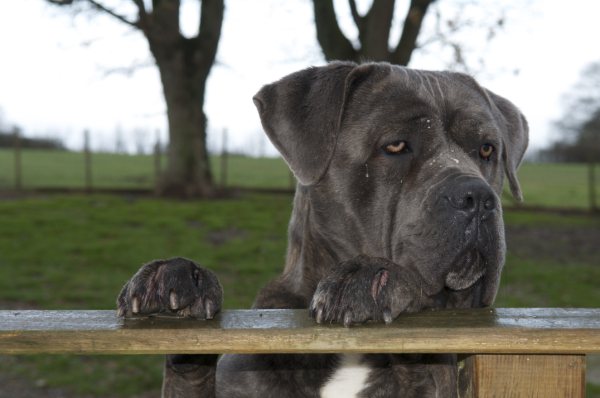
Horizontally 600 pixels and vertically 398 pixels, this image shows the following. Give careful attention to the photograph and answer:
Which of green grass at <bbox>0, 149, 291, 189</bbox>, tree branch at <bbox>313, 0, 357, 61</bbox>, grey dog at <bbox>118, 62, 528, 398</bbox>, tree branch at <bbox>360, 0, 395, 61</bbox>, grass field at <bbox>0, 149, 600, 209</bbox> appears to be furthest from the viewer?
green grass at <bbox>0, 149, 291, 189</bbox>

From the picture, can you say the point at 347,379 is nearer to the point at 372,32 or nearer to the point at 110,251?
the point at 110,251

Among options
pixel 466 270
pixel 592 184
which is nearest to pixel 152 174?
pixel 592 184

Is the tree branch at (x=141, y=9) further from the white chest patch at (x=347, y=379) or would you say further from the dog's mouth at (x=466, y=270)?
the dog's mouth at (x=466, y=270)

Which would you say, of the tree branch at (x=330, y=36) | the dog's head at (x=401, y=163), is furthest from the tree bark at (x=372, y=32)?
the dog's head at (x=401, y=163)

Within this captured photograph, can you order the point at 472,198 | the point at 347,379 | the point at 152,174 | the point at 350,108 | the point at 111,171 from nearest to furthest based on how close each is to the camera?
the point at 472,198 → the point at 347,379 → the point at 350,108 → the point at 152,174 → the point at 111,171

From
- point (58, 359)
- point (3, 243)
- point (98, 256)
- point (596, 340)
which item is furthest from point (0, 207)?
point (596, 340)

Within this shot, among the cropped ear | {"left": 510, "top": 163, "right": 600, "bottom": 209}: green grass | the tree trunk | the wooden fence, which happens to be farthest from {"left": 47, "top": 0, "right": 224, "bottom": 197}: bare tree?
the wooden fence

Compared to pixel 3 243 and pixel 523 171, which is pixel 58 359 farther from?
pixel 523 171

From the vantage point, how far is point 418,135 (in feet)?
9.14

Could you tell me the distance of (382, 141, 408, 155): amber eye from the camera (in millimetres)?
2770

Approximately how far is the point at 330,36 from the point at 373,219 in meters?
9.66

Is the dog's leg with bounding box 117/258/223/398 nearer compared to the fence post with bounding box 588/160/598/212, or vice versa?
the dog's leg with bounding box 117/258/223/398

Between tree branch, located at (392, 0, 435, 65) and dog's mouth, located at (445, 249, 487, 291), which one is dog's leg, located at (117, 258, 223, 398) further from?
tree branch, located at (392, 0, 435, 65)

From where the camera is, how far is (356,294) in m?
1.99
